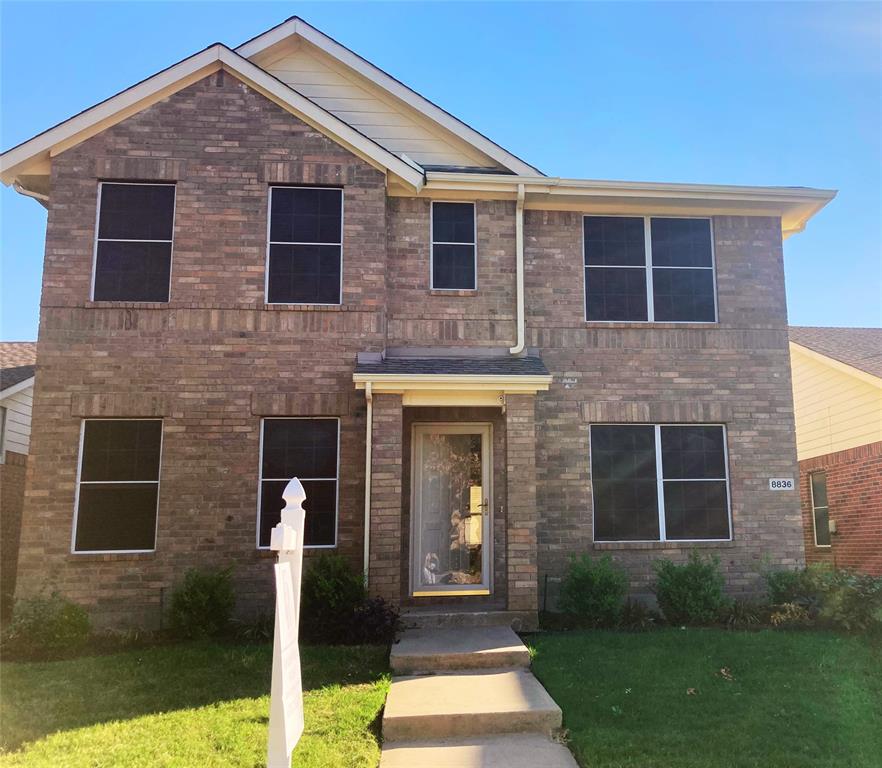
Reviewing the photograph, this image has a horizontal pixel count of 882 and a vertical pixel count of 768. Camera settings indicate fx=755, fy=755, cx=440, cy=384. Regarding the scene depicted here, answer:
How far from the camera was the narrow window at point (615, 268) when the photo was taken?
1133cm

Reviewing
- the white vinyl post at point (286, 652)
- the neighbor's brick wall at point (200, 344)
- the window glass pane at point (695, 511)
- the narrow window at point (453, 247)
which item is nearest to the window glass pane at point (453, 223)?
the narrow window at point (453, 247)

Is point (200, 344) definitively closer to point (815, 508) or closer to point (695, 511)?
point (695, 511)

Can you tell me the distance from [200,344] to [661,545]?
695 cm

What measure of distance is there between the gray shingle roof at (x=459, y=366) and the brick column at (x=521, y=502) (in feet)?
1.30

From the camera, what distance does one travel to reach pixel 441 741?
5.91m

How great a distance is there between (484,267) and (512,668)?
224 inches

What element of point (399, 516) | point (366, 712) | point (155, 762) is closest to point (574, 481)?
point (399, 516)

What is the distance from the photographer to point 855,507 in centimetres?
1377

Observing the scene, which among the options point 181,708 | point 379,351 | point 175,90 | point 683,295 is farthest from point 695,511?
point 175,90

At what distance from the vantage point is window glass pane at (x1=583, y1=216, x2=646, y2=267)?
11453mm

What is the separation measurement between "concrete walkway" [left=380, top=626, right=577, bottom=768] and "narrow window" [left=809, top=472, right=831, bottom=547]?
978 centimetres

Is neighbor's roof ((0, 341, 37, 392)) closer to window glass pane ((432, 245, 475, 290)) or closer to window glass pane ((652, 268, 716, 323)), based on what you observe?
window glass pane ((432, 245, 475, 290))

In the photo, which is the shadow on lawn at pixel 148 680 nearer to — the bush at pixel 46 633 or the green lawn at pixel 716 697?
the bush at pixel 46 633

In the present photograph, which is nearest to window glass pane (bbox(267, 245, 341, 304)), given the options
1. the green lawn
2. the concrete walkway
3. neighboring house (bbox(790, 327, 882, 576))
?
the concrete walkway
